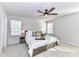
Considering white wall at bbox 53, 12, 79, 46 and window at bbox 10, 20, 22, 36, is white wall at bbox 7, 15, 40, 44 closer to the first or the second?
window at bbox 10, 20, 22, 36

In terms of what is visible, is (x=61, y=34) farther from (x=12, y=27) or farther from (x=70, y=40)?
(x=12, y=27)

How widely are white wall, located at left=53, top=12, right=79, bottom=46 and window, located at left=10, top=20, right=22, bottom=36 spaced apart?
3575 millimetres

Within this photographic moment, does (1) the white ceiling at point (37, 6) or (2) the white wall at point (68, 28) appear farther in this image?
(2) the white wall at point (68, 28)

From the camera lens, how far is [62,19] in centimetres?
764

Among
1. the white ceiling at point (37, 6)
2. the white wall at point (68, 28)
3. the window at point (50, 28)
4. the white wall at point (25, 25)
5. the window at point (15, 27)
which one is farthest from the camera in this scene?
the window at point (50, 28)

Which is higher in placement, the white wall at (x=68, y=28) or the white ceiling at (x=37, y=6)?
the white ceiling at (x=37, y=6)

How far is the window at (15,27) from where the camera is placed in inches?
290

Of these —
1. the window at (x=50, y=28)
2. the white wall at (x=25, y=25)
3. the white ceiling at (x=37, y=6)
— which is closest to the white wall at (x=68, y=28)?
the window at (x=50, y=28)

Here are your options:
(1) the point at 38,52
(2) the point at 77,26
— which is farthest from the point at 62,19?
(1) the point at 38,52

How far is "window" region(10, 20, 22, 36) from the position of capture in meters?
7.38

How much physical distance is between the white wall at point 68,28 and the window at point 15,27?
3.58 metres

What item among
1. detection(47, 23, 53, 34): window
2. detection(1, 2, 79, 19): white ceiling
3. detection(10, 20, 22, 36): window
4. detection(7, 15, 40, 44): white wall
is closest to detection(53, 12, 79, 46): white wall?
detection(47, 23, 53, 34): window

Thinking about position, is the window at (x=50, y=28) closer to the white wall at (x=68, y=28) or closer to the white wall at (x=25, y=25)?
the white wall at (x=68, y=28)

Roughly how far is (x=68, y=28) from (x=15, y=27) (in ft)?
14.5
